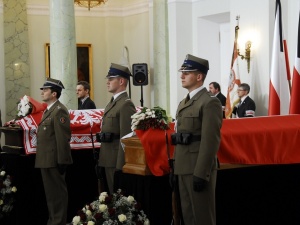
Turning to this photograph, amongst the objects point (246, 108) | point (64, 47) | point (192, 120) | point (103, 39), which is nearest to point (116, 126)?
point (192, 120)

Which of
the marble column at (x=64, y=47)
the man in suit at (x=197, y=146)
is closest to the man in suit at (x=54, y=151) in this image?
the man in suit at (x=197, y=146)

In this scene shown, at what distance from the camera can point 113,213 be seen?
514cm

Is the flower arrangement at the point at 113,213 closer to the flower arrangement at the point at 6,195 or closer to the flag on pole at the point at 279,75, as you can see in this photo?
the flower arrangement at the point at 6,195

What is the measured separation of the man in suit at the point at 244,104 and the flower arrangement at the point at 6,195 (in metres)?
4.11

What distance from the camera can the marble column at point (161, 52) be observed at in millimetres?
13961

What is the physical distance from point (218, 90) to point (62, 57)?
8.70 ft

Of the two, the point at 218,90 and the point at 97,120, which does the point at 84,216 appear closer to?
the point at 97,120

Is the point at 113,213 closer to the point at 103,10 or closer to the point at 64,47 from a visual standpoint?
the point at 64,47

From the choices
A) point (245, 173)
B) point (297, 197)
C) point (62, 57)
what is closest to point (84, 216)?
point (245, 173)

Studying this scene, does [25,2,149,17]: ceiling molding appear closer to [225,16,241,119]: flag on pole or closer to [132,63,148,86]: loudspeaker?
[132,63,148,86]: loudspeaker

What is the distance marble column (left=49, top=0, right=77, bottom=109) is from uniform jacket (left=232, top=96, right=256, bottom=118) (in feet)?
8.93

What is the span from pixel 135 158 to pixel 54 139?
112 centimetres

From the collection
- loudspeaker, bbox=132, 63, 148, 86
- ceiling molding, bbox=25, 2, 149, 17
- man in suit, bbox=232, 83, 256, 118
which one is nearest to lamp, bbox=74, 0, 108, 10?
ceiling molding, bbox=25, 2, 149, 17

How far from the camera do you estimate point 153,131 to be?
5441 mm
